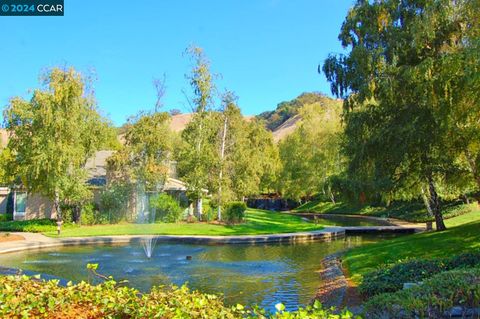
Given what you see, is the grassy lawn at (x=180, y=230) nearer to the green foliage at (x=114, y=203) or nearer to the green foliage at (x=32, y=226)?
the green foliage at (x=32, y=226)

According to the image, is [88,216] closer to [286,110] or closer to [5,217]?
[5,217]

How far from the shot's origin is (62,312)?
4648mm

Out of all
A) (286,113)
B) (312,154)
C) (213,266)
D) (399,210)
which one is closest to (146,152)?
(213,266)

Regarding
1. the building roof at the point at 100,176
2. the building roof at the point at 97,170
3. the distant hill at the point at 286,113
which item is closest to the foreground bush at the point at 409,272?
the building roof at the point at 100,176

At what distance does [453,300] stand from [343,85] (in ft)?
41.3

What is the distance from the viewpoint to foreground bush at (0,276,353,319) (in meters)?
4.24

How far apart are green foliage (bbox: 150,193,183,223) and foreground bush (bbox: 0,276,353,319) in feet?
88.6

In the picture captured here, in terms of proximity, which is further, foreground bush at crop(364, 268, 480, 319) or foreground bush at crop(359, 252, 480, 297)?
foreground bush at crop(359, 252, 480, 297)

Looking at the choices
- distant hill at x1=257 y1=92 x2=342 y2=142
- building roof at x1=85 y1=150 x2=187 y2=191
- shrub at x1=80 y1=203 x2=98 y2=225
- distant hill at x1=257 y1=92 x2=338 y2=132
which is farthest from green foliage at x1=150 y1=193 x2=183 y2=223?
distant hill at x1=257 y1=92 x2=338 y2=132

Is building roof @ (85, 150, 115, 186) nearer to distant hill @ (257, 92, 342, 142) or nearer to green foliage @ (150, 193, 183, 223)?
green foliage @ (150, 193, 183, 223)

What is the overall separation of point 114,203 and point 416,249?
74.8 feet

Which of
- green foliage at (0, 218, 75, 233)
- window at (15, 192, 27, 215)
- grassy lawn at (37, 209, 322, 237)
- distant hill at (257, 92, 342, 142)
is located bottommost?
grassy lawn at (37, 209, 322, 237)

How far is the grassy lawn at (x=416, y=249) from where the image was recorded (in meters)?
14.1

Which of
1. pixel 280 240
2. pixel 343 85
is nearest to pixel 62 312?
pixel 343 85
